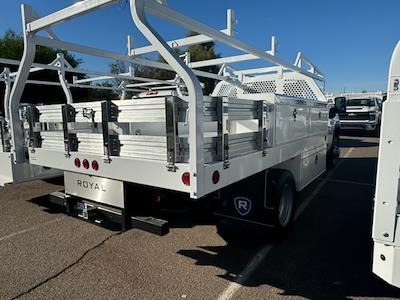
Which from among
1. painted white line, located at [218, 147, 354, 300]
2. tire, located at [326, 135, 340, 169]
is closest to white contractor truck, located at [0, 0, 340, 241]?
painted white line, located at [218, 147, 354, 300]

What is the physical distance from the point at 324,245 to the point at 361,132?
1783cm

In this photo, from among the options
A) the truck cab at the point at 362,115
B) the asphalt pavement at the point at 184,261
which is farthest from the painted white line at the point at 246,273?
the truck cab at the point at 362,115

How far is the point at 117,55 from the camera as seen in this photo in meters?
4.61

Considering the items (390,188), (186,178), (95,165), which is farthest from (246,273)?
(95,165)

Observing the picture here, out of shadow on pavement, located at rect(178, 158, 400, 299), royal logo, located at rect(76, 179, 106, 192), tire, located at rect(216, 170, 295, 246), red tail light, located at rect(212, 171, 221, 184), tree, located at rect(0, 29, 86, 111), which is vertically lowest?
shadow on pavement, located at rect(178, 158, 400, 299)

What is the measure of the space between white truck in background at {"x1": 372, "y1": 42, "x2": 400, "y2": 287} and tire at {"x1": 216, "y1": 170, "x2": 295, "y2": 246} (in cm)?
137

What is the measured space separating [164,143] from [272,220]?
1.80 meters

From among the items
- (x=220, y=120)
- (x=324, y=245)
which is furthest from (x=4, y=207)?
(x=324, y=245)

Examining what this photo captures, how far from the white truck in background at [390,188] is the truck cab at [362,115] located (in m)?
16.3

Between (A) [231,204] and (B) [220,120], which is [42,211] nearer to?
(A) [231,204]

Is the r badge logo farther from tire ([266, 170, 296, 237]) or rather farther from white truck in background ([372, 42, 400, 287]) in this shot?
white truck in background ([372, 42, 400, 287])

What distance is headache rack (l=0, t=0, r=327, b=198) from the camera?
7.50 feet

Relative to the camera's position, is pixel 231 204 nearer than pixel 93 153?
No

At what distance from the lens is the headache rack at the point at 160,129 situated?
229cm
